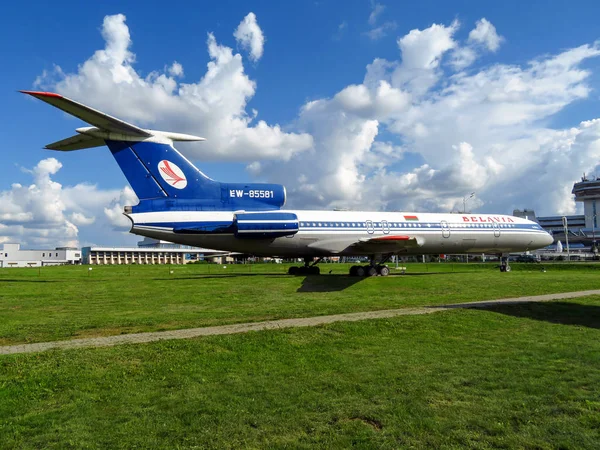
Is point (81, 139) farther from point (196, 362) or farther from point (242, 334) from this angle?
point (196, 362)

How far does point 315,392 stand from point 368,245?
2060cm

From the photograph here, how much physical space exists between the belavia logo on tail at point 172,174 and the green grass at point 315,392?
1453 centimetres

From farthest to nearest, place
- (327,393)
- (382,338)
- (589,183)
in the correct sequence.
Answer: (589,183)
(382,338)
(327,393)

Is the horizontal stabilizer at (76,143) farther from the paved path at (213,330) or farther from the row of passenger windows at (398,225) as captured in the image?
the paved path at (213,330)

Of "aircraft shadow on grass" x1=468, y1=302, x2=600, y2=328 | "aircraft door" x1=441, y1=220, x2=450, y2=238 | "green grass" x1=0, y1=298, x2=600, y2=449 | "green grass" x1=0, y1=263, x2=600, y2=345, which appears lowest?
"aircraft shadow on grass" x1=468, y1=302, x2=600, y2=328

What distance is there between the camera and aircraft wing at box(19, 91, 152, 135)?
15.1 metres

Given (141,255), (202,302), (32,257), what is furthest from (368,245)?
(141,255)

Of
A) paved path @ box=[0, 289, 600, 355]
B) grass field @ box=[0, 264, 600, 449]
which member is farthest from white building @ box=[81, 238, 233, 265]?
grass field @ box=[0, 264, 600, 449]

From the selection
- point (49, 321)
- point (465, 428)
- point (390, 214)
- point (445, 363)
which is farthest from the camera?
point (390, 214)

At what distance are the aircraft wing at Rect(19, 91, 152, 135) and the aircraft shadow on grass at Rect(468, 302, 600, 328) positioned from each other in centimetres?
1536

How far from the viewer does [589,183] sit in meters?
134

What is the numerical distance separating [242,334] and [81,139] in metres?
15.3

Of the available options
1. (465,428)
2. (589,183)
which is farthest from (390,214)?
(589,183)

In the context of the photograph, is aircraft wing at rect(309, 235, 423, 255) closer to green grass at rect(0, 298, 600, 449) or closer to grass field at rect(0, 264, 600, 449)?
grass field at rect(0, 264, 600, 449)
